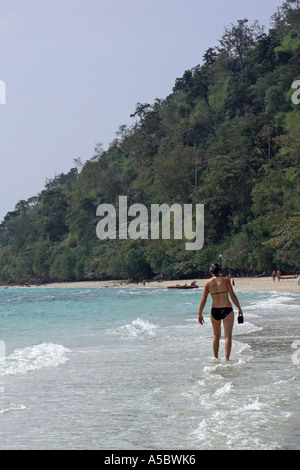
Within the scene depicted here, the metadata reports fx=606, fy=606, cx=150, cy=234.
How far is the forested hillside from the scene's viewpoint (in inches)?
2068

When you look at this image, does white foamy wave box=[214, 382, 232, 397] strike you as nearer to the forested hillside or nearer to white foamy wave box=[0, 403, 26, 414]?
white foamy wave box=[0, 403, 26, 414]

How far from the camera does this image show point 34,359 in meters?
11.4

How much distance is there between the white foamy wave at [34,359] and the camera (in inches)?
406

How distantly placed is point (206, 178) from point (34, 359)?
50.0 metres

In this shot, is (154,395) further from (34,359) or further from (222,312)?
(34,359)

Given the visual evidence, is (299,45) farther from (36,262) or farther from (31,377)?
(31,377)

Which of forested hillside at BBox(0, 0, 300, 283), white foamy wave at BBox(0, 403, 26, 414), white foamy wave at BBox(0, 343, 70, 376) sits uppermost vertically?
forested hillside at BBox(0, 0, 300, 283)

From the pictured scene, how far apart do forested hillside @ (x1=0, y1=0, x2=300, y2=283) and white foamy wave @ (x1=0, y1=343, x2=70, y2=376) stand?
28471mm

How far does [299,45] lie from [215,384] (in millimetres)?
79276

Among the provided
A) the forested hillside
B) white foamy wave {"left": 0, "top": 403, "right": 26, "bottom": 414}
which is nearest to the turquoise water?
white foamy wave {"left": 0, "top": 403, "right": 26, "bottom": 414}

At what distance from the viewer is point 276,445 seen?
17.5ft

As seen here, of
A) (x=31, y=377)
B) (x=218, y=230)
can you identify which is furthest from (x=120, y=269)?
(x=31, y=377)

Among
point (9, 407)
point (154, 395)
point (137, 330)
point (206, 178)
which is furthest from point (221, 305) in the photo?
point (206, 178)

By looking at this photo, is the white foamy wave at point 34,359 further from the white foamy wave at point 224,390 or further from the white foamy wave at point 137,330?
the white foamy wave at point 224,390
